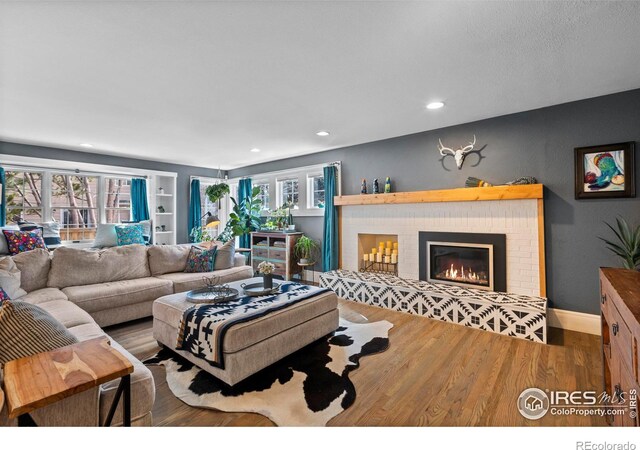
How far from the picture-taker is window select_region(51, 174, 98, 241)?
5.00 meters

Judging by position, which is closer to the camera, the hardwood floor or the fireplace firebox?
the hardwood floor

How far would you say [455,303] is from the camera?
3.23 meters

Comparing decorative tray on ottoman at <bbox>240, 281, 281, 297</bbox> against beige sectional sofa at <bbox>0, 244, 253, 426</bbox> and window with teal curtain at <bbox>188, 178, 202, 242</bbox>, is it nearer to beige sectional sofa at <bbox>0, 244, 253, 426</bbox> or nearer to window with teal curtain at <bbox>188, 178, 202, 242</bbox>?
beige sectional sofa at <bbox>0, 244, 253, 426</bbox>

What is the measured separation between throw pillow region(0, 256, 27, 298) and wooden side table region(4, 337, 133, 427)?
1.89 meters

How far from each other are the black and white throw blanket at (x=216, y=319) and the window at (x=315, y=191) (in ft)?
9.87

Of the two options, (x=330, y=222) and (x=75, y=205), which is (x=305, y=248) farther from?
(x=75, y=205)

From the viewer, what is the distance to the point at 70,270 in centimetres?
317

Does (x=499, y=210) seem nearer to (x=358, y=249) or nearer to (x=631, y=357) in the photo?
(x=358, y=249)

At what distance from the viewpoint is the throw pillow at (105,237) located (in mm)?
4879

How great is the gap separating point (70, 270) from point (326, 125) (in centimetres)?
337

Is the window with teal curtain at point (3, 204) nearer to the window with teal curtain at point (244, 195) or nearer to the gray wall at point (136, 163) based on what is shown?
the gray wall at point (136, 163)

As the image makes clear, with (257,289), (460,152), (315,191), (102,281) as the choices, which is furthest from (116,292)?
(460,152)

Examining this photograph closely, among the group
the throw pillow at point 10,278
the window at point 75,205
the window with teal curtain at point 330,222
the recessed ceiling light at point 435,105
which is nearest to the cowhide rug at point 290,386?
the throw pillow at point 10,278
